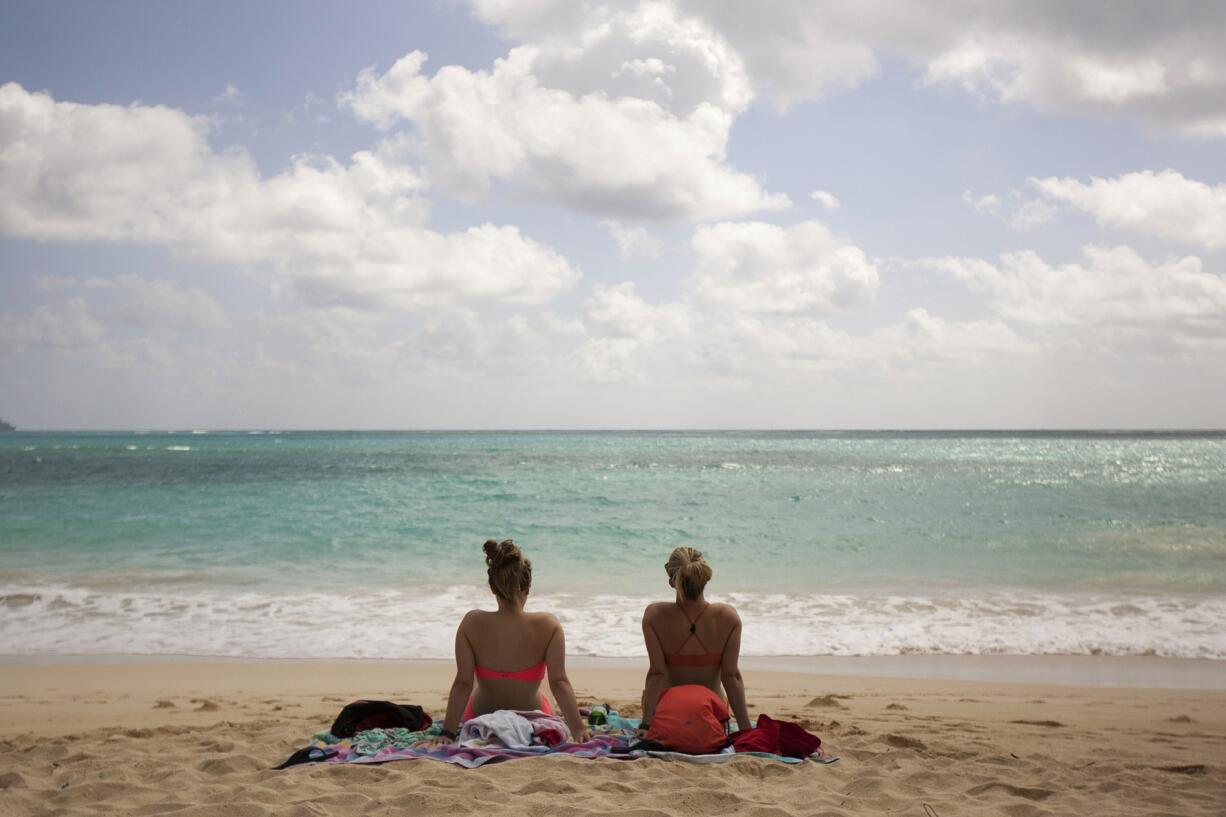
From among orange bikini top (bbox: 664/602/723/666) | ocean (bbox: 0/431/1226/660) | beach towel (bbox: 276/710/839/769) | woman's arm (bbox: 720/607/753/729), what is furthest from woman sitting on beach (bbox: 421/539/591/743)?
ocean (bbox: 0/431/1226/660)

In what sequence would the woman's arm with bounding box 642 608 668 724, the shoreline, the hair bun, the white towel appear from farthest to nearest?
the shoreline
the woman's arm with bounding box 642 608 668 724
the hair bun
the white towel

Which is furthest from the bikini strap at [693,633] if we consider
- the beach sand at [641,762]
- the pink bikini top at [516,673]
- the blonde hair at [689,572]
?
the pink bikini top at [516,673]

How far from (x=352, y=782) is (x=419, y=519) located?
1671 cm

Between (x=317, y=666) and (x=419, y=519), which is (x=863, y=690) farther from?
(x=419, y=519)

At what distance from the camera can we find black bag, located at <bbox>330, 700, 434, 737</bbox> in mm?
5637

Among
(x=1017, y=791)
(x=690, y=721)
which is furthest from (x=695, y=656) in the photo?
(x=1017, y=791)

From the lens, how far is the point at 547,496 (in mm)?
27672

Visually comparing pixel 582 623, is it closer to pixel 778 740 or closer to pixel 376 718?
pixel 376 718

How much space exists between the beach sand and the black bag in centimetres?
33

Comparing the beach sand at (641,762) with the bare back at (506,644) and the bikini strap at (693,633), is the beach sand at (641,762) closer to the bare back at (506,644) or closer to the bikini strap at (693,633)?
the bare back at (506,644)

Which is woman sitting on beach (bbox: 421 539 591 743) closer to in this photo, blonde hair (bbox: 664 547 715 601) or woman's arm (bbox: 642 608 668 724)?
Answer: woman's arm (bbox: 642 608 668 724)

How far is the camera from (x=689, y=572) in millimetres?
5355

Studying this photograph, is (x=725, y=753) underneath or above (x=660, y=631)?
underneath

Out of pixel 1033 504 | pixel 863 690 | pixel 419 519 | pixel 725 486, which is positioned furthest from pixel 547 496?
pixel 863 690
